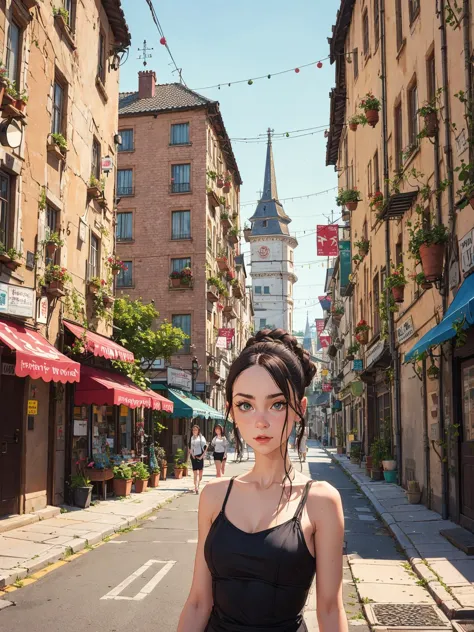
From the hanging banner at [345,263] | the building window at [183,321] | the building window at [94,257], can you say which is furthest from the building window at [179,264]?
the building window at [94,257]

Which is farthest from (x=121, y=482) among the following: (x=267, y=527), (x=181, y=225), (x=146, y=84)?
(x=146, y=84)

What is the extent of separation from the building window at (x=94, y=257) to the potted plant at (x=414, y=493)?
383 inches

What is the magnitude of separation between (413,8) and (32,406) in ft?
42.9

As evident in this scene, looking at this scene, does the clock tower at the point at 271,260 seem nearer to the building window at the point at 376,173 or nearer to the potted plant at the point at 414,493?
the building window at the point at 376,173

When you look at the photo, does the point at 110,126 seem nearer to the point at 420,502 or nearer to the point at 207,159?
the point at 420,502

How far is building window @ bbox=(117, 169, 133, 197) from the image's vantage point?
42062mm

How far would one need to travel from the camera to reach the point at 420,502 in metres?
15.6

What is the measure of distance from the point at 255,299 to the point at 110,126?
9604 cm

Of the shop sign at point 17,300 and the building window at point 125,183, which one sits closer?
the shop sign at point 17,300

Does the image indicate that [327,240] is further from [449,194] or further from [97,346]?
[449,194]

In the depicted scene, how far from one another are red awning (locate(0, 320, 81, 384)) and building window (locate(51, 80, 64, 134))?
534 centimetres

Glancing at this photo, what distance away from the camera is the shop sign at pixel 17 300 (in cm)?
1224

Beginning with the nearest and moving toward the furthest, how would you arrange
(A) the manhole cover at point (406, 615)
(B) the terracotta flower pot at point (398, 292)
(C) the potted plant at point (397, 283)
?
(A) the manhole cover at point (406, 615) → (C) the potted plant at point (397, 283) → (B) the terracotta flower pot at point (398, 292)

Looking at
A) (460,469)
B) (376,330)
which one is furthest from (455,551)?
(376,330)
